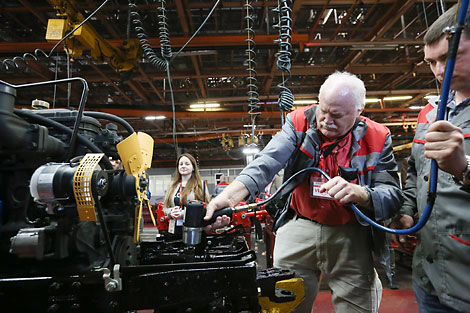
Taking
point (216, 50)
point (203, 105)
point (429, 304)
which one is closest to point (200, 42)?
point (216, 50)

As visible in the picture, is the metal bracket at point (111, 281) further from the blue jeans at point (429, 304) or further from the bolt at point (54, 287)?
the blue jeans at point (429, 304)

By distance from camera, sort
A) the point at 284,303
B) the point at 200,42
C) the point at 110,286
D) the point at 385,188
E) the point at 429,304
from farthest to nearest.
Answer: the point at 200,42, the point at 385,188, the point at 429,304, the point at 284,303, the point at 110,286

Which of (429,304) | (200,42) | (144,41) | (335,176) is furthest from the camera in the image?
(200,42)

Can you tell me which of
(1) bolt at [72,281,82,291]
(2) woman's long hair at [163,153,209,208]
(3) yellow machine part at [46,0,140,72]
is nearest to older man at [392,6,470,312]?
(1) bolt at [72,281,82,291]

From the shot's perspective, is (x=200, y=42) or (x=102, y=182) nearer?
Result: (x=102, y=182)

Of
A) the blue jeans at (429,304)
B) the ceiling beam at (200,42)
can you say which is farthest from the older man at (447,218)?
the ceiling beam at (200,42)

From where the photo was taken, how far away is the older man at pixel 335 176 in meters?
1.27

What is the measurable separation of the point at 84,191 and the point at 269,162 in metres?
0.79

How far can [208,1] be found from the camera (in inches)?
163

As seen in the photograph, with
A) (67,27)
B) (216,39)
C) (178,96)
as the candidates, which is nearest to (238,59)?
(216,39)

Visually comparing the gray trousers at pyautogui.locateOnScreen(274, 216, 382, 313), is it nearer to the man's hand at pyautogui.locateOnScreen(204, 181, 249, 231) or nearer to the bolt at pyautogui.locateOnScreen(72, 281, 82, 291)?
the man's hand at pyautogui.locateOnScreen(204, 181, 249, 231)

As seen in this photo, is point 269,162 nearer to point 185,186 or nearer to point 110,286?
point 110,286

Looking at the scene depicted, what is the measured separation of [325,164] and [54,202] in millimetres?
1224

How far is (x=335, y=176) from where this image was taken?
4.51ft
